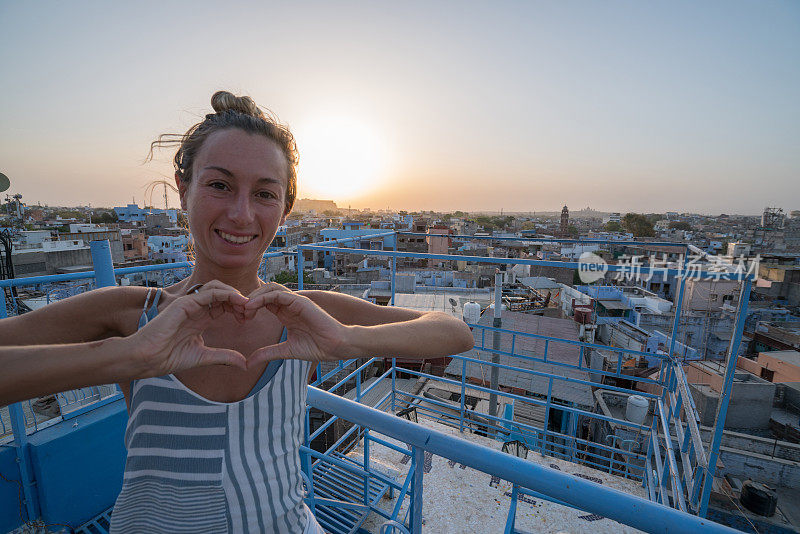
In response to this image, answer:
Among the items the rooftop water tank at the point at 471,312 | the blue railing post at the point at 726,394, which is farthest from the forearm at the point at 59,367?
the rooftop water tank at the point at 471,312

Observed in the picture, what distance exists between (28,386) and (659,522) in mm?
1513

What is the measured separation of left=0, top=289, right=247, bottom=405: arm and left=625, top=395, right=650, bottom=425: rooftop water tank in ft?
19.3

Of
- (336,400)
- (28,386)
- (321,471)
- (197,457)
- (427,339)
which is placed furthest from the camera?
(321,471)

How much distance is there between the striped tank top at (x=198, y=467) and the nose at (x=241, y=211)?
1.62ft

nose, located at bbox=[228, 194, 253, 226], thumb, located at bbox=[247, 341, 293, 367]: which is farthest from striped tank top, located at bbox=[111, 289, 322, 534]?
nose, located at bbox=[228, 194, 253, 226]

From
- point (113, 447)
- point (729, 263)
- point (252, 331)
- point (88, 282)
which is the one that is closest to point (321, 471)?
point (113, 447)

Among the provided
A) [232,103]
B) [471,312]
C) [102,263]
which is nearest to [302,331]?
[232,103]

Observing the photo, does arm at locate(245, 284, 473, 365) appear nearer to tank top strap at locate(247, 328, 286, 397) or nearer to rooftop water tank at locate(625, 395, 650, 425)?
tank top strap at locate(247, 328, 286, 397)

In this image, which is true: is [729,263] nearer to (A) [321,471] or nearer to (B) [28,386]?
(B) [28,386]

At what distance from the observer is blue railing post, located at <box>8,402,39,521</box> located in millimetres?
2783

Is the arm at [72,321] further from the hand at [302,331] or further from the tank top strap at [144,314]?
the hand at [302,331]

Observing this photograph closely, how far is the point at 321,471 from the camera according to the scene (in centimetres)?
410

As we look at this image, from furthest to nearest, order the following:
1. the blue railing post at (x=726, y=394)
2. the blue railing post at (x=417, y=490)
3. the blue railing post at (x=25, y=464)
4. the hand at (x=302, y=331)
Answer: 1. the blue railing post at (x=25, y=464)
2. the blue railing post at (x=726, y=394)
3. the blue railing post at (x=417, y=490)
4. the hand at (x=302, y=331)

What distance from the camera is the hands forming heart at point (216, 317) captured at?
0.84 m
